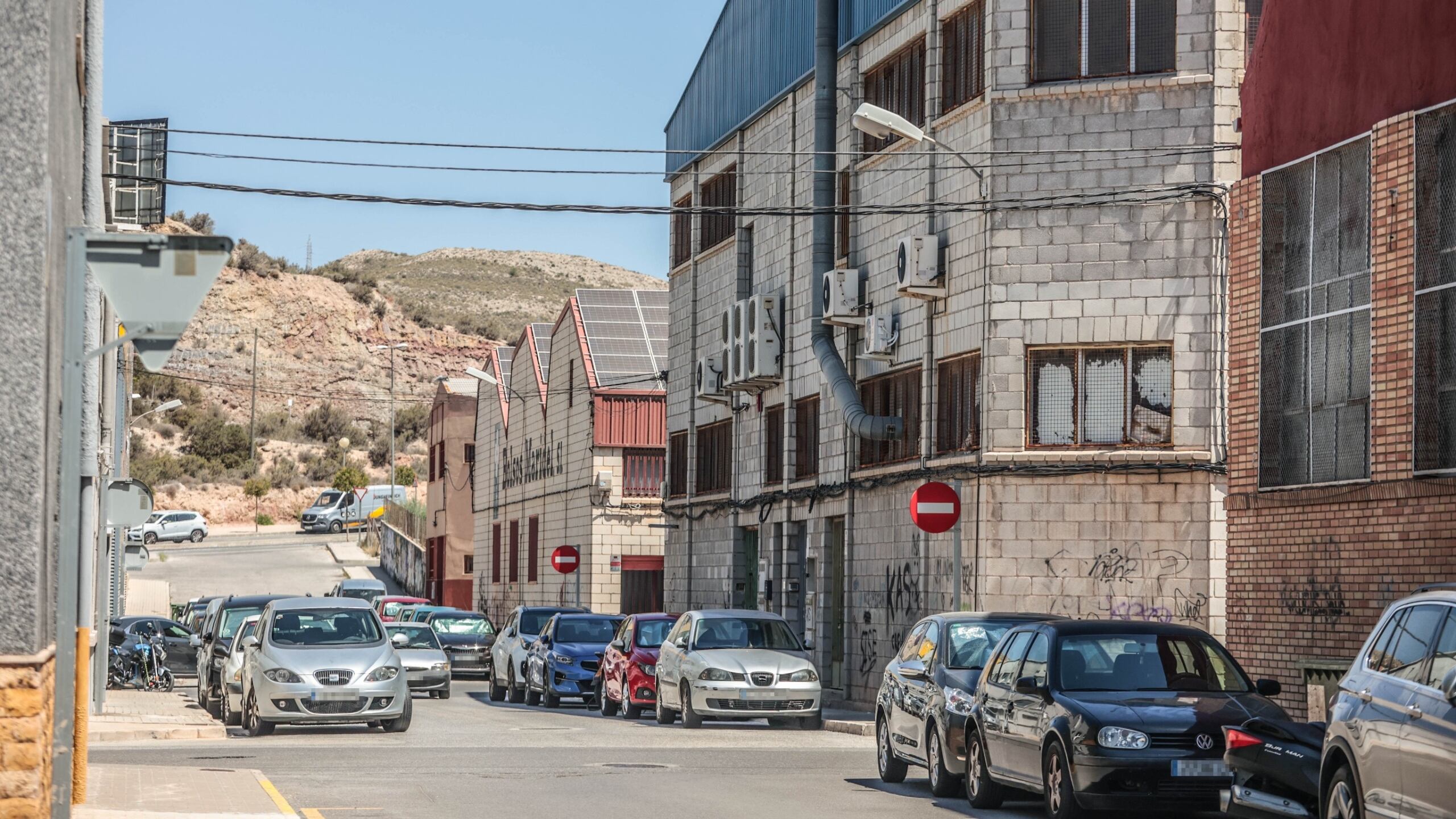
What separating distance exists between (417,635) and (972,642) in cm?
1929

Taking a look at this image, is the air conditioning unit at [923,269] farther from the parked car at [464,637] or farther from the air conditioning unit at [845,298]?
the parked car at [464,637]

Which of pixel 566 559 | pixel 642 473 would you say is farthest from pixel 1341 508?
pixel 642 473

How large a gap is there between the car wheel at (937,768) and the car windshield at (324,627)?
9.90 meters

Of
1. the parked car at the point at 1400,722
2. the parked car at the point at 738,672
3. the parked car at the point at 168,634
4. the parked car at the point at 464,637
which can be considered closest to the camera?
the parked car at the point at 1400,722

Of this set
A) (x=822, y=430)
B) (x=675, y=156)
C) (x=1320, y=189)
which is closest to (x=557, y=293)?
(x=675, y=156)

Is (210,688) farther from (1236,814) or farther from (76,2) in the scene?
(1236,814)

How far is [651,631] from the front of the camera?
96.4 feet

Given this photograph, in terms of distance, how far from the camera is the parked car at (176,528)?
88.3 metres

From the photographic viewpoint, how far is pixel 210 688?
30406mm

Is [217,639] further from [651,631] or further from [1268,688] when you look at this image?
[1268,688]

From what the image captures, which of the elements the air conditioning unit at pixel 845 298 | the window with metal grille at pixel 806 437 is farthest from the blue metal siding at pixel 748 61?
the window with metal grille at pixel 806 437

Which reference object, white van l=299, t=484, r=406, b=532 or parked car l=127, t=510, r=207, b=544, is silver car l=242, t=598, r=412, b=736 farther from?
white van l=299, t=484, r=406, b=532

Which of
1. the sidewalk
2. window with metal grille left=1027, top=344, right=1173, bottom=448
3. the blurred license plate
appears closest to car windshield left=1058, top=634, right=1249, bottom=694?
the blurred license plate

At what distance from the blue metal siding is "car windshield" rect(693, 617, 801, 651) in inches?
371
